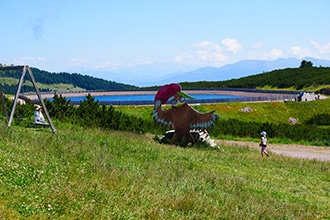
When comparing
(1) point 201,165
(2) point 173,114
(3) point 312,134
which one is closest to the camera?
(1) point 201,165

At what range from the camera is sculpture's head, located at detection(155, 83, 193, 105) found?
2597cm

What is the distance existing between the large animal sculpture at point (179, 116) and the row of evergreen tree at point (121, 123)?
4279mm

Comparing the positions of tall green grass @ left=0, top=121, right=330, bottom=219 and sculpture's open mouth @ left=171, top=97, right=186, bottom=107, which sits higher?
sculpture's open mouth @ left=171, top=97, right=186, bottom=107

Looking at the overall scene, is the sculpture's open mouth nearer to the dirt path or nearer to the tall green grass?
the dirt path

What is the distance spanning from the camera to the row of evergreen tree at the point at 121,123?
2913 centimetres

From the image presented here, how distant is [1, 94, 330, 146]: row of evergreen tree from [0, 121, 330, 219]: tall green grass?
8782 millimetres

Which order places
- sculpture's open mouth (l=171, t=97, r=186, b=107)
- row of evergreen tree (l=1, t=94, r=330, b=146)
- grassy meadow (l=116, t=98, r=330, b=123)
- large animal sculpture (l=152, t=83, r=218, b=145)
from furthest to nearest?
grassy meadow (l=116, t=98, r=330, b=123), row of evergreen tree (l=1, t=94, r=330, b=146), sculpture's open mouth (l=171, t=97, r=186, b=107), large animal sculpture (l=152, t=83, r=218, b=145)

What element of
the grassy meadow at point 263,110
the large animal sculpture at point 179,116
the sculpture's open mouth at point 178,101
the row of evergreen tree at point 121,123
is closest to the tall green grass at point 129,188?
the large animal sculpture at point 179,116

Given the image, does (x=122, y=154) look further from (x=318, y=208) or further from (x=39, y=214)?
(x=39, y=214)

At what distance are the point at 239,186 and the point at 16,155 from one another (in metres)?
6.42

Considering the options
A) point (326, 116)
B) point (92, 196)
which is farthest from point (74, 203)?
point (326, 116)

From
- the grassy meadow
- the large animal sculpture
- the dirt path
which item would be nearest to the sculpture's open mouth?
the large animal sculpture

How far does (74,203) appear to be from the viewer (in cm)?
837

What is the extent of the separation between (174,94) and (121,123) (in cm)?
708
